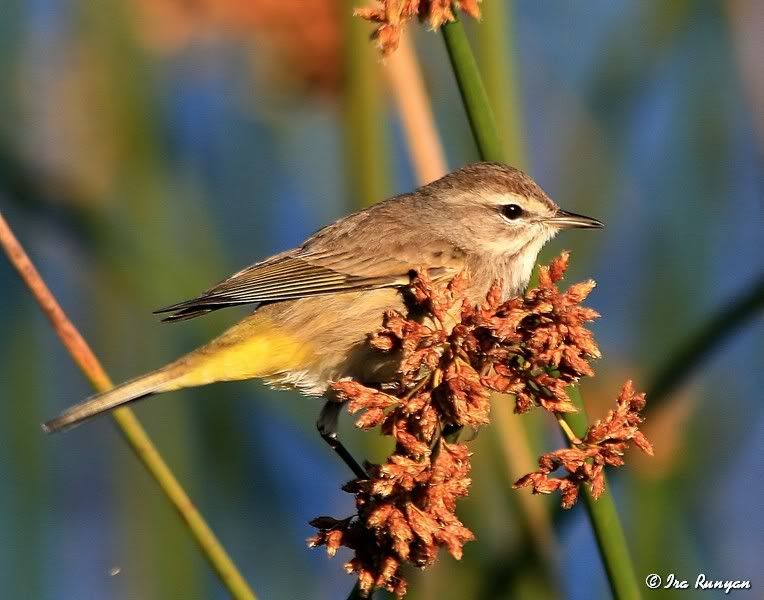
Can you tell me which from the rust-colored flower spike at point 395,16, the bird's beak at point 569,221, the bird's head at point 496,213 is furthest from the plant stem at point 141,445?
the bird's beak at point 569,221

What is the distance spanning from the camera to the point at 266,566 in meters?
4.19

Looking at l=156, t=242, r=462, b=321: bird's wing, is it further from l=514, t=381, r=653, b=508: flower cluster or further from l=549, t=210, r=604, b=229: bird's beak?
l=514, t=381, r=653, b=508: flower cluster

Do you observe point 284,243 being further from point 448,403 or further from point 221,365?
point 448,403

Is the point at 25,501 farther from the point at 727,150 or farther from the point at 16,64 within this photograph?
the point at 727,150

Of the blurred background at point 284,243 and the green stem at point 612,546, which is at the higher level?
the blurred background at point 284,243

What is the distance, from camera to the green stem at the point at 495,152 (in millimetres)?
2348

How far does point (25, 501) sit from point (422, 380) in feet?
6.51

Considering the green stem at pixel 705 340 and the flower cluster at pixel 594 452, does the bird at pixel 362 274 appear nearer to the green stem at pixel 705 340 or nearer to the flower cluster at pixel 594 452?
the green stem at pixel 705 340

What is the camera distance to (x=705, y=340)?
299 cm

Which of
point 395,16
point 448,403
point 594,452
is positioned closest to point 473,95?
point 395,16

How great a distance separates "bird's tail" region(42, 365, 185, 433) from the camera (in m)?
3.00

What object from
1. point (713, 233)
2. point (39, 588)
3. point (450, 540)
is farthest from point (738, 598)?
point (39, 588)

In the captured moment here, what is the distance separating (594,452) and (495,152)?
0.78 meters

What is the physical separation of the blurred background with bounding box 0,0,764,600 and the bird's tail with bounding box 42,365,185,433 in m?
0.72
